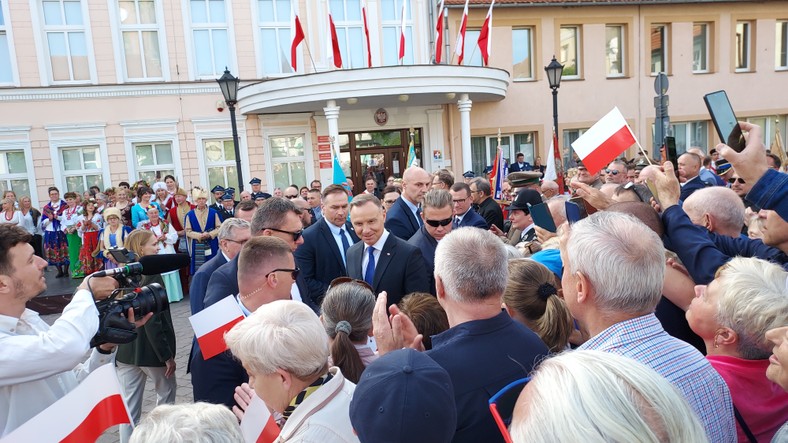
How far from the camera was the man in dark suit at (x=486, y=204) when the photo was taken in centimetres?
617

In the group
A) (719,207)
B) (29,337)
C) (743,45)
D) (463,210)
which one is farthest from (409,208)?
(743,45)

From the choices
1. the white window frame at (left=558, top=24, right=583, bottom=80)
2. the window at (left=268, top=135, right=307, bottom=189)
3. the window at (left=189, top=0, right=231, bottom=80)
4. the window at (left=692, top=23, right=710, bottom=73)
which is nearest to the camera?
the window at (left=189, top=0, right=231, bottom=80)

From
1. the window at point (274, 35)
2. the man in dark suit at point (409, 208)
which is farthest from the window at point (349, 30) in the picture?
the man in dark suit at point (409, 208)

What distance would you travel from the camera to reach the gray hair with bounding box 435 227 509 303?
6.26 ft

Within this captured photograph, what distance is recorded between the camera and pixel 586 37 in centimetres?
1719

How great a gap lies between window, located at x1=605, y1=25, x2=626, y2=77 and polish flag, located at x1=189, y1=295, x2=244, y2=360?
18.4 metres

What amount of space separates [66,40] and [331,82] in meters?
8.39

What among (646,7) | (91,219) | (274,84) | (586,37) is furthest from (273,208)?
(646,7)

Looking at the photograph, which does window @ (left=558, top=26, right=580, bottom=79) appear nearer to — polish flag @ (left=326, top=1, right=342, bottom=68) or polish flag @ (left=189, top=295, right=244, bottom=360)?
polish flag @ (left=326, top=1, right=342, bottom=68)

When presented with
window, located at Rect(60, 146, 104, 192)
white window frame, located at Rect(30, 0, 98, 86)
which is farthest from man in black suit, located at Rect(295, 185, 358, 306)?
white window frame, located at Rect(30, 0, 98, 86)

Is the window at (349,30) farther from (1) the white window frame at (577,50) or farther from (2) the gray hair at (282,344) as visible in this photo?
(2) the gray hair at (282,344)

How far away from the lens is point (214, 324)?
254 centimetres

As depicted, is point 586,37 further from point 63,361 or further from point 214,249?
point 63,361

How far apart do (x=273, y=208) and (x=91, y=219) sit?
880cm
